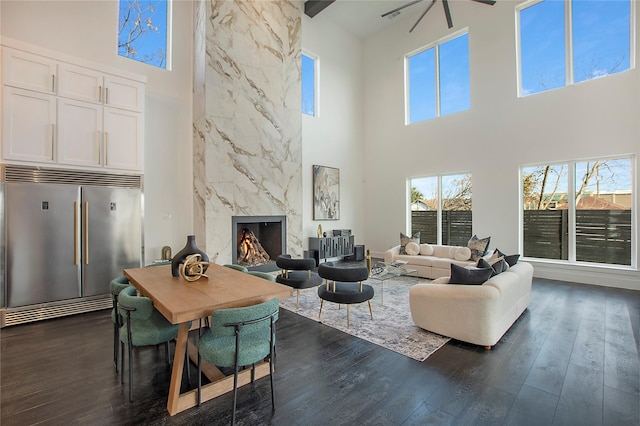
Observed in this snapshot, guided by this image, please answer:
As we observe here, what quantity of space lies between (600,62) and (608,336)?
5353 millimetres

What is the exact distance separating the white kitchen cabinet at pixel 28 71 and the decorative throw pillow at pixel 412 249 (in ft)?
22.1

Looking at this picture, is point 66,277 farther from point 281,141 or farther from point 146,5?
point 146,5

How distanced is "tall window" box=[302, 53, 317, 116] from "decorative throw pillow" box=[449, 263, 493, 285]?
6.20 m

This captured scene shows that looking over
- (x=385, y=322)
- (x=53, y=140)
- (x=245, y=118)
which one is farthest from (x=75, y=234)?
(x=385, y=322)

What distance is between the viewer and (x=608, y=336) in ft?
10.5

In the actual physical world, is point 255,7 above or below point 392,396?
above

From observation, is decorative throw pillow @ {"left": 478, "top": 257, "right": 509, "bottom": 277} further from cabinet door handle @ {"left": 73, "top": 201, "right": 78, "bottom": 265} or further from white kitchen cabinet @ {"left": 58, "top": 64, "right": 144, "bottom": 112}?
white kitchen cabinet @ {"left": 58, "top": 64, "right": 144, "bottom": 112}

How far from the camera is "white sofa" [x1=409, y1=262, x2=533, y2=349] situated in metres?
2.94

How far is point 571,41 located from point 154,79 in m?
8.34

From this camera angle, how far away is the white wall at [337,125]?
7.84 m

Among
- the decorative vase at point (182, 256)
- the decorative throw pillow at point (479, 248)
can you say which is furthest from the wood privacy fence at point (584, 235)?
the decorative vase at point (182, 256)

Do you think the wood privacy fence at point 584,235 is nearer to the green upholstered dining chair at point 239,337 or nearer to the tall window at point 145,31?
the green upholstered dining chair at point 239,337

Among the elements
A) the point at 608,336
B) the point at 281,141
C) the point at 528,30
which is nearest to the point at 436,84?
the point at 528,30

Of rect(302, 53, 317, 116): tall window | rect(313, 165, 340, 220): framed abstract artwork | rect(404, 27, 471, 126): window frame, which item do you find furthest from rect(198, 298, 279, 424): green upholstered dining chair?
rect(404, 27, 471, 126): window frame
